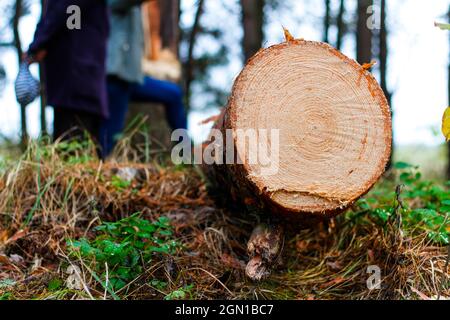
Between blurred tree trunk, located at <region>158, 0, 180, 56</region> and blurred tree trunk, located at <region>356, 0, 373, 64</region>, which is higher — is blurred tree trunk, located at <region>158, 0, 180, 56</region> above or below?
above

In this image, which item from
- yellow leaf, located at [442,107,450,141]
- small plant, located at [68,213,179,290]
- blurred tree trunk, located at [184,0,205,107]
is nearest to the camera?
yellow leaf, located at [442,107,450,141]

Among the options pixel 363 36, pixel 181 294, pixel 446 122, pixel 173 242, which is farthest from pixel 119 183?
pixel 363 36

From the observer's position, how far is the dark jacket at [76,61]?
3.54 metres

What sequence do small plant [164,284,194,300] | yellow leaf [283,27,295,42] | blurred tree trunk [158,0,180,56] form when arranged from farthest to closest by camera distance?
blurred tree trunk [158,0,180,56]
yellow leaf [283,27,295,42]
small plant [164,284,194,300]

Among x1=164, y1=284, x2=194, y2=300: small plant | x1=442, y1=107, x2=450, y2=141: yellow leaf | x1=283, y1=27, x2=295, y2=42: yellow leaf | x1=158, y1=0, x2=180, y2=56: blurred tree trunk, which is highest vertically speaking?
x1=158, y1=0, x2=180, y2=56: blurred tree trunk

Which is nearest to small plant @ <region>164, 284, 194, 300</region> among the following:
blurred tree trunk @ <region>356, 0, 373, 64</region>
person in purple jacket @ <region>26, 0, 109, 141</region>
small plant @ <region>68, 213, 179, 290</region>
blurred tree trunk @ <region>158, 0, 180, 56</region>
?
small plant @ <region>68, 213, 179, 290</region>

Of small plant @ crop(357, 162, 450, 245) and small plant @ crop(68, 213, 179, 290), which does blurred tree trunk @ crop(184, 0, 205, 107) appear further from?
small plant @ crop(68, 213, 179, 290)

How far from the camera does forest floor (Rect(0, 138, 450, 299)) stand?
7.30 ft

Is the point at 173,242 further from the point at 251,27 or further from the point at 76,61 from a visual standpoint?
the point at 251,27

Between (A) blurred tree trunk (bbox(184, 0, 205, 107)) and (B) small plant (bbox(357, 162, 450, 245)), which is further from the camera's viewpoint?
(A) blurred tree trunk (bbox(184, 0, 205, 107))

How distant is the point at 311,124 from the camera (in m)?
2.27

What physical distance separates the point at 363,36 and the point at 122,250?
3.17 metres

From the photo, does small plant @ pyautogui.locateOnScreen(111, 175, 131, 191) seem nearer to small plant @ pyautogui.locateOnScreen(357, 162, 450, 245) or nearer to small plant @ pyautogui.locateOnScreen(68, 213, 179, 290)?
small plant @ pyautogui.locateOnScreen(68, 213, 179, 290)
